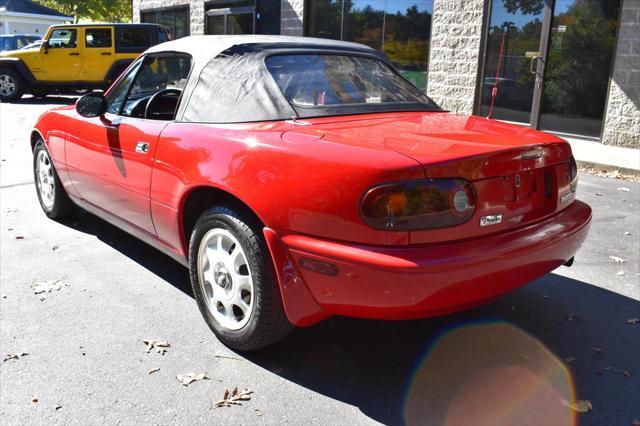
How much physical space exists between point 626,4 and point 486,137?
8.41 metres

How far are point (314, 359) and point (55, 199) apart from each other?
319 cm

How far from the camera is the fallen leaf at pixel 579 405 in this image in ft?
8.45

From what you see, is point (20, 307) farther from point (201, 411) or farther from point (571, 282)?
point (571, 282)

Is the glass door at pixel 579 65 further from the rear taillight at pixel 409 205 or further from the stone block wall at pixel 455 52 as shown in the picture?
the rear taillight at pixel 409 205

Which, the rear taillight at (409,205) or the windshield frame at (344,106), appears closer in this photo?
the rear taillight at (409,205)

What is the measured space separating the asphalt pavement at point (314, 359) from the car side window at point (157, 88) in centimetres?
110

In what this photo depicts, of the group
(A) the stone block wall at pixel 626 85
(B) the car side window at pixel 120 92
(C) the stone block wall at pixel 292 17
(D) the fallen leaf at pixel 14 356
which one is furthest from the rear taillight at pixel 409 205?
(C) the stone block wall at pixel 292 17

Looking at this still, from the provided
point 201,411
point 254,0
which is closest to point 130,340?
point 201,411

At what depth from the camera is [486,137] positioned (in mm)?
2859

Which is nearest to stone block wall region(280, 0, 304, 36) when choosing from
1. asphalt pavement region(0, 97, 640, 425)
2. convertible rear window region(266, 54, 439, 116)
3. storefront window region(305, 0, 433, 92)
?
storefront window region(305, 0, 433, 92)

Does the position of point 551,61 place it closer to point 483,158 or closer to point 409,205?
point 483,158

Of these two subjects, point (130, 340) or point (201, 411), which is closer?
point (201, 411)

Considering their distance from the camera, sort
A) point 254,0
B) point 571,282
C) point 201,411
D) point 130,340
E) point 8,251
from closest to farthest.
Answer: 1. point 201,411
2. point 130,340
3. point 571,282
4. point 8,251
5. point 254,0

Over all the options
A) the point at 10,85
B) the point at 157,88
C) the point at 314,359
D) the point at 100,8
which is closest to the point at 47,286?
the point at 157,88
